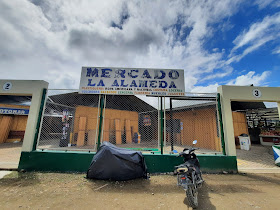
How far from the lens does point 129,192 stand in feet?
9.87

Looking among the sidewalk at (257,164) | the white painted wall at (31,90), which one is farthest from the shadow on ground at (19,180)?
the sidewalk at (257,164)

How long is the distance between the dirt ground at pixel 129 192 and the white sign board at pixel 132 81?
2766 millimetres

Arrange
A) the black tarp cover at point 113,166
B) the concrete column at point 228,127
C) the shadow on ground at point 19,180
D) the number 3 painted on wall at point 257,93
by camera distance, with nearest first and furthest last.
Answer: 1. the shadow on ground at point 19,180
2. the black tarp cover at point 113,166
3. the concrete column at point 228,127
4. the number 3 painted on wall at point 257,93

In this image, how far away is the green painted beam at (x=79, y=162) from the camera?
13.3 ft

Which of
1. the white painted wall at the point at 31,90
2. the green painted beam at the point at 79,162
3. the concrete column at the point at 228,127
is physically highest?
the white painted wall at the point at 31,90

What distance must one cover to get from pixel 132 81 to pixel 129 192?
3.36 meters

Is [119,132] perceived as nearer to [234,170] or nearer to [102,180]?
[102,180]

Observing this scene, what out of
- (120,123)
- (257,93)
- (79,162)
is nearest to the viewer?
(79,162)

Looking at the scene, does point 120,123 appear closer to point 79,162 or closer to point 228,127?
point 79,162

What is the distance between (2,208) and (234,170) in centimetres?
586

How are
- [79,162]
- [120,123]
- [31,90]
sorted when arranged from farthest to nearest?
[120,123]
[31,90]
[79,162]

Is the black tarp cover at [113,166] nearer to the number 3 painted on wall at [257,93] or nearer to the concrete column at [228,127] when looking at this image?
the concrete column at [228,127]

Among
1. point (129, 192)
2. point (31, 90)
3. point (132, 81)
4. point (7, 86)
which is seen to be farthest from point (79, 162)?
point (7, 86)

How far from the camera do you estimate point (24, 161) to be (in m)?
4.06
